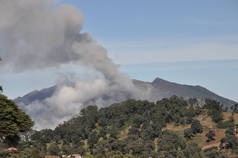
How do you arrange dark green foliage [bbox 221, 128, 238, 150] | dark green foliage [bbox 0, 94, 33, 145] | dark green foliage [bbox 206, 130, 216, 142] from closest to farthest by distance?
dark green foliage [bbox 0, 94, 33, 145] → dark green foliage [bbox 221, 128, 238, 150] → dark green foliage [bbox 206, 130, 216, 142]

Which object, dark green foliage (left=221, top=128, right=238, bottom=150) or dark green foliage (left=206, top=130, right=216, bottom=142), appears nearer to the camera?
dark green foliage (left=221, top=128, right=238, bottom=150)

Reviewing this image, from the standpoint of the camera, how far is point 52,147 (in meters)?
170

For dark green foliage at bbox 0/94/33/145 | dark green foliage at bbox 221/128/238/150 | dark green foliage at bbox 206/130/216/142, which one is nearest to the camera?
dark green foliage at bbox 0/94/33/145

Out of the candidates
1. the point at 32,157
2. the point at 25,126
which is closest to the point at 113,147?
the point at 25,126

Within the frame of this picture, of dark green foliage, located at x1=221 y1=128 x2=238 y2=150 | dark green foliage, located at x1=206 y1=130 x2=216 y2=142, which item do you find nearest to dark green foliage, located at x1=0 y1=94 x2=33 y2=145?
dark green foliage, located at x1=221 y1=128 x2=238 y2=150

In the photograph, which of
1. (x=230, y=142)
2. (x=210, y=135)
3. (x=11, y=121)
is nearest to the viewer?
(x=11, y=121)

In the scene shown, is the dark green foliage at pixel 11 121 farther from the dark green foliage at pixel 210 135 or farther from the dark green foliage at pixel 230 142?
the dark green foliage at pixel 210 135

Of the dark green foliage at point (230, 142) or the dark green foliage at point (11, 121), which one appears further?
the dark green foliage at point (230, 142)

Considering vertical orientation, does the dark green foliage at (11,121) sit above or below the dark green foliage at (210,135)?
below

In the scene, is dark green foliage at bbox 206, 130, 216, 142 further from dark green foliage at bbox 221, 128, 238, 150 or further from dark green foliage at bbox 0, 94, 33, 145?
dark green foliage at bbox 0, 94, 33, 145

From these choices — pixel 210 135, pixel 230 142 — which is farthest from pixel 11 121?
pixel 210 135

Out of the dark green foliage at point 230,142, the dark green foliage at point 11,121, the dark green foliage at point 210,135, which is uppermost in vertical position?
the dark green foliage at point 210,135

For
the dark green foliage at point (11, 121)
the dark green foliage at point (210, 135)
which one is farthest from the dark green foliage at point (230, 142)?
the dark green foliage at point (11, 121)

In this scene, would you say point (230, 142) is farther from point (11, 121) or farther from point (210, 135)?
point (11, 121)
